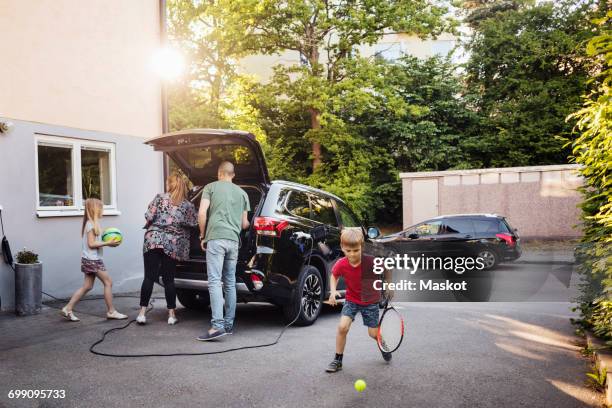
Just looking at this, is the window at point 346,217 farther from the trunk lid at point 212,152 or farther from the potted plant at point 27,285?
the potted plant at point 27,285

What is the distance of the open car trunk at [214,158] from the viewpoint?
6855 millimetres

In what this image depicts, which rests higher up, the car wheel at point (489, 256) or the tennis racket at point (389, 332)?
the tennis racket at point (389, 332)

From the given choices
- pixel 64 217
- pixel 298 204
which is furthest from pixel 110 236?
pixel 298 204

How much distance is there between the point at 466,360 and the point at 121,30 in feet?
29.0

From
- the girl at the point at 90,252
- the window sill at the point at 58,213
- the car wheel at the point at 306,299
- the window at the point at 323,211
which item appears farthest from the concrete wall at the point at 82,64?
the car wheel at the point at 306,299

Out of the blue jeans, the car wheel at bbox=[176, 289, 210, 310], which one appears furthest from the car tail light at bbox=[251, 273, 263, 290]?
the car wheel at bbox=[176, 289, 210, 310]

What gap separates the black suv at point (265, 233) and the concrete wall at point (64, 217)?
2.38 m

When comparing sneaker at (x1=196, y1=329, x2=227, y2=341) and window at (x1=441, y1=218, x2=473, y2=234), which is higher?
window at (x1=441, y1=218, x2=473, y2=234)

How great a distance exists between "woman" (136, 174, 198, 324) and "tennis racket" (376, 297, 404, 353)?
9.63 feet

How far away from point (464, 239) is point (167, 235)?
10844mm

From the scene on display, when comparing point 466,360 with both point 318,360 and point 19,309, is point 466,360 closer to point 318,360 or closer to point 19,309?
point 318,360

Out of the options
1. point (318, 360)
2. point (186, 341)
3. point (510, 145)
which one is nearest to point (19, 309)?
point (186, 341)

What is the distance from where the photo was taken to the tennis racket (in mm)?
5319

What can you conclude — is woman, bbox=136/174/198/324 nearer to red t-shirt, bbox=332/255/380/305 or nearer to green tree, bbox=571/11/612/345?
red t-shirt, bbox=332/255/380/305
